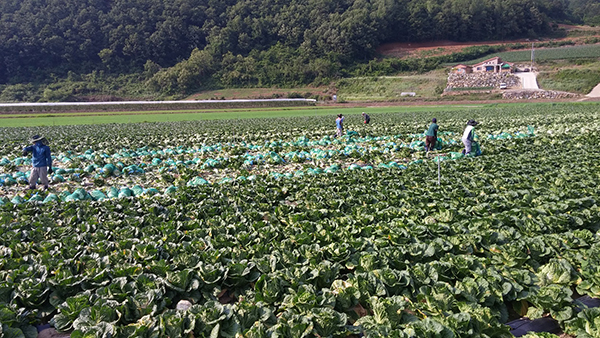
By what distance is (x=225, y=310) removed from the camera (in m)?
4.25

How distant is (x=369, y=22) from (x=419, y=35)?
1868 centimetres

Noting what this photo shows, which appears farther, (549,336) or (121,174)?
(121,174)

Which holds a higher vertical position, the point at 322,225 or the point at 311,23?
the point at 311,23

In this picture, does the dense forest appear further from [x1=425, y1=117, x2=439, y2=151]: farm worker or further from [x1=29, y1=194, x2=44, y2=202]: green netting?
[x1=29, y1=194, x2=44, y2=202]: green netting

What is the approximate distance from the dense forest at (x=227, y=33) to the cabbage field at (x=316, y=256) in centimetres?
8554

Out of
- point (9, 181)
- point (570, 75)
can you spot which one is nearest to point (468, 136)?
point (9, 181)

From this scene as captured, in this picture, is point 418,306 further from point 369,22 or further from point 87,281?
point 369,22

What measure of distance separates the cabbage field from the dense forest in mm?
85539

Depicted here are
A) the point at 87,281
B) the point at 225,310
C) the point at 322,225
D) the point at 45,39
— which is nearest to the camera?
the point at 225,310

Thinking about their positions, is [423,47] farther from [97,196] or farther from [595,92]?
[97,196]

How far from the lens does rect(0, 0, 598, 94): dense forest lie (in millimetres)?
95688

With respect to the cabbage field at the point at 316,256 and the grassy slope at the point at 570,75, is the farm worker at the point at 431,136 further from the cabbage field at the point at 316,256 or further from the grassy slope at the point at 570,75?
the grassy slope at the point at 570,75

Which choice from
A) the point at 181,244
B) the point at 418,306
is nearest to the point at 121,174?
the point at 181,244

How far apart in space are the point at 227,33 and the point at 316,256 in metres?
122
